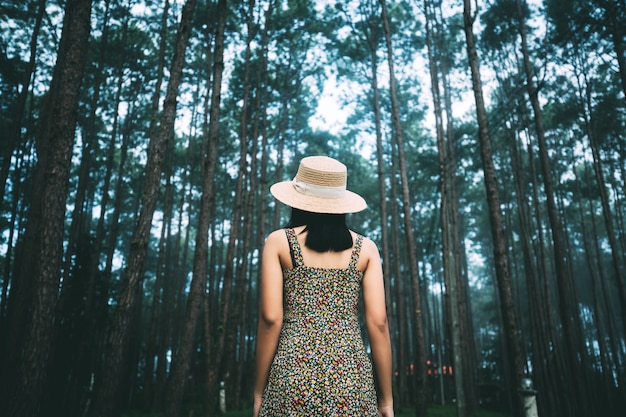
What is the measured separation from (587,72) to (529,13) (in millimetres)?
3242

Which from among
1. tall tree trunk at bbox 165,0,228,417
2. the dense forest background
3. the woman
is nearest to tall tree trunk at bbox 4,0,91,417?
the dense forest background

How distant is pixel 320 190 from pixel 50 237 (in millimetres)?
4454

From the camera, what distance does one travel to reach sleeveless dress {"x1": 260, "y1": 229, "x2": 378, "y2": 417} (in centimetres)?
165

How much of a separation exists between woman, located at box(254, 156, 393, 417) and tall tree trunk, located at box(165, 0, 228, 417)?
6.90 m

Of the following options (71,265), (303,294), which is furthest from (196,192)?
(303,294)

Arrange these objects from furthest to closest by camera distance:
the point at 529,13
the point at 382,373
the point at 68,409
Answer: the point at 529,13 < the point at 68,409 < the point at 382,373

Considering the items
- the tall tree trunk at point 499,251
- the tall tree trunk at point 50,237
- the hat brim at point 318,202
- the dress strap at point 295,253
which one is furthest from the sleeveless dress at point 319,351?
the tall tree trunk at point 499,251

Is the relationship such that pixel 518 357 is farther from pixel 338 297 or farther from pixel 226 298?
pixel 226 298

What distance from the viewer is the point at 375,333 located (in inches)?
73.2

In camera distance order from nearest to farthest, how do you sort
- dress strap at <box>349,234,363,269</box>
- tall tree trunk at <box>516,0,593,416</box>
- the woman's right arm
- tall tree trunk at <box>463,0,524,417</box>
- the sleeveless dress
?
the sleeveless dress → the woman's right arm → dress strap at <box>349,234,363,269</box> → tall tree trunk at <box>463,0,524,417</box> → tall tree trunk at <box>516,0,593,416</box>

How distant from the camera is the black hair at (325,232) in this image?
1932 millimetres

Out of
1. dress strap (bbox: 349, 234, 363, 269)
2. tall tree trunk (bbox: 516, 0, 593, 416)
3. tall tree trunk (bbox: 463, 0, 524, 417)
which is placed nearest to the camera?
dress strap (bbox: 349, 234, 363, 269)

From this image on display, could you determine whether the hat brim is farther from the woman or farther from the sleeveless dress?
the sleeveless dress

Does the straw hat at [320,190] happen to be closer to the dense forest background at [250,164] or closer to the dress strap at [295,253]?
the dress strap at [295,253]
